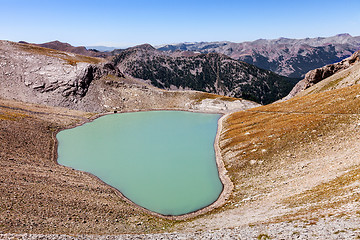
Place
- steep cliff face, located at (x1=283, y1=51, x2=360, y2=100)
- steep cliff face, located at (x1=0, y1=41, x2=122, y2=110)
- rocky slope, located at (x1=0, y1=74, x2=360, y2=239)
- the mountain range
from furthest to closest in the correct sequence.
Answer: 1. steep cliff face, located at (x1=0, y1=41, x2=122, y2=110)
2. steep cliff face, located at (x1=283, y1=51, x2=360, y2=100)
3. the mountain range
4. rocky slope, located at (x1=0, y1=74, x2=360, y2=239)

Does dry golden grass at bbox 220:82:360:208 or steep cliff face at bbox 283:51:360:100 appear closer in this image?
dry golden grass at bbox 220:82:360:208

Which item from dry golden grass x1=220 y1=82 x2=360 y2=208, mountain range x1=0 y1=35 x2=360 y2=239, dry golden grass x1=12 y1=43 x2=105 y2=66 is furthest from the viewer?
dry golden grass x1=12 y1=43 x2=105 y2=66

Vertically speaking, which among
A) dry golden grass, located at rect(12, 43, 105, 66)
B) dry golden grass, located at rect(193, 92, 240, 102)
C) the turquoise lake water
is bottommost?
the turquoise lake water

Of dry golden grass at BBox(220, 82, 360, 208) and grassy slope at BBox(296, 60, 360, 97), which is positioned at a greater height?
grassy slope at BBox(296, 60, 360, 97)

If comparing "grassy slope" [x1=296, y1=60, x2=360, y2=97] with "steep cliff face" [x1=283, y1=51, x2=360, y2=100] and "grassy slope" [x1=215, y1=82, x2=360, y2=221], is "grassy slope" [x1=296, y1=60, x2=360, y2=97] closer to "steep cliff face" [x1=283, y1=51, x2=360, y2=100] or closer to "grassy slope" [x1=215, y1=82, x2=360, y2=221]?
"steep cliff face" [x1=283, y1=51, x2=360, y2=100]

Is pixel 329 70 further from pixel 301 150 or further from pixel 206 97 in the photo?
pixel 301 150

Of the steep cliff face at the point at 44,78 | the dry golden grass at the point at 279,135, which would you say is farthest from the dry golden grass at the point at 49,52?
the dry golden grass at the point at 279,135

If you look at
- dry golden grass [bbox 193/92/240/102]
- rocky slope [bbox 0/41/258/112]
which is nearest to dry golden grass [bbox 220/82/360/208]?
rocky slope [bbox 0/41/258/112]
